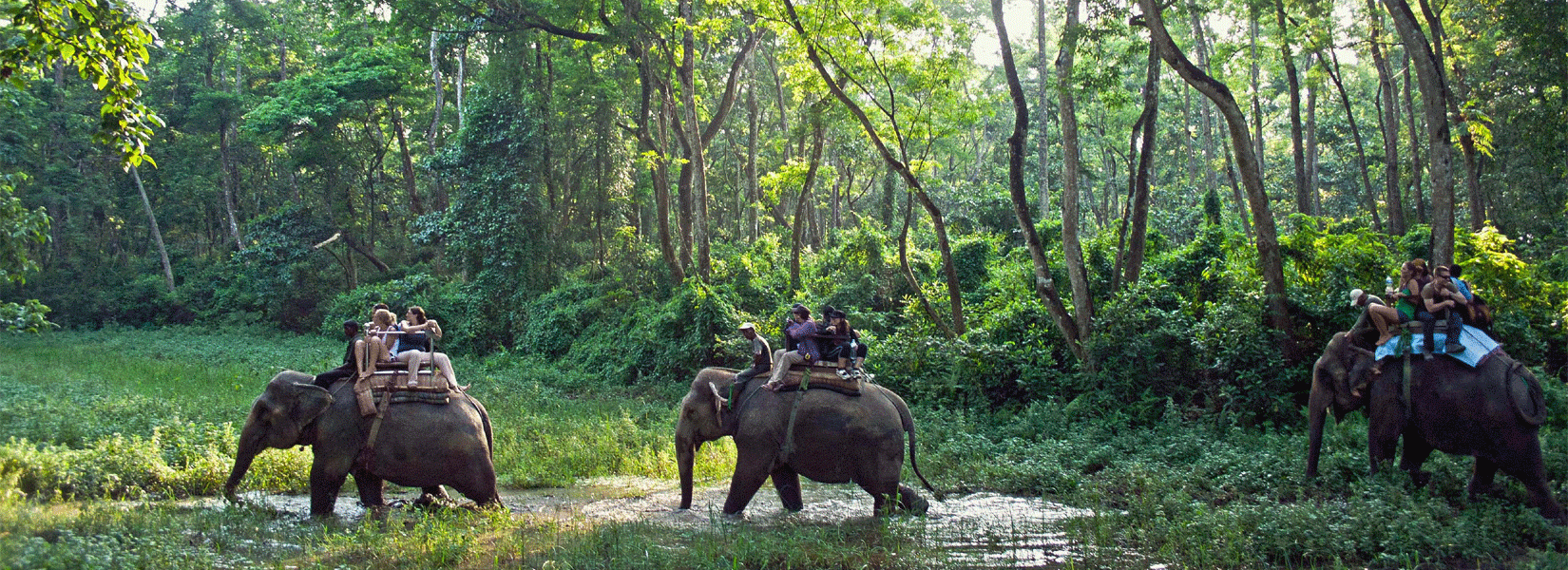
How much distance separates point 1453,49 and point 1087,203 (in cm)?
2129

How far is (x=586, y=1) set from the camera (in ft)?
74.9

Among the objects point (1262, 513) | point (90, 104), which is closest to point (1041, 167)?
point (1262, 513)

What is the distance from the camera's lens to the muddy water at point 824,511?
7.61 m

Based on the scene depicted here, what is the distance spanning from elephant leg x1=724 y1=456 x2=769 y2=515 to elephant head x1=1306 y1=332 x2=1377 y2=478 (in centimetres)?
496

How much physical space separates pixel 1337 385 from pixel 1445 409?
43.3 inches

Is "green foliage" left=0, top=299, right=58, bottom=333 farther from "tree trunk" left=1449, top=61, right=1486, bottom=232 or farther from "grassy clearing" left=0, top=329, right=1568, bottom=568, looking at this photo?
"tree trunk" left=1449, top=61, right=1486, bottom=232

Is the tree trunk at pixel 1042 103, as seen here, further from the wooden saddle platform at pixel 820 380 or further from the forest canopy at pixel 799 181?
the wooden saddle platform at pixel 820 380

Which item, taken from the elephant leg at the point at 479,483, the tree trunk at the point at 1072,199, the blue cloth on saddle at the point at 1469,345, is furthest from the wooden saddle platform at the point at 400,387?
the tree trunk at the point at 1072,199

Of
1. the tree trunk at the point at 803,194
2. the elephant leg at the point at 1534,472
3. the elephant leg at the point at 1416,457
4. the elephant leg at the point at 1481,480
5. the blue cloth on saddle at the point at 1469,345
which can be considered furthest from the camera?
the tree trunk at the point at 803,194

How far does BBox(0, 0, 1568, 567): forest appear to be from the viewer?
42.9ft

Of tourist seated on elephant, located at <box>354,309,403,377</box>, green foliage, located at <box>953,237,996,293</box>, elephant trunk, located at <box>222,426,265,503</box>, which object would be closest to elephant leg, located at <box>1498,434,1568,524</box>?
tourist seated on elephant, located at <box>354,309,403,377</box>

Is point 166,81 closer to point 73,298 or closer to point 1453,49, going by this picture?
point 73,298

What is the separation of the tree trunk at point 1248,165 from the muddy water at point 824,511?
543cm

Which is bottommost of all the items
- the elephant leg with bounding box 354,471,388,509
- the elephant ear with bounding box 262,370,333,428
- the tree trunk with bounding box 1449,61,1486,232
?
the elephant leg with bounding box 354,471,388,509
